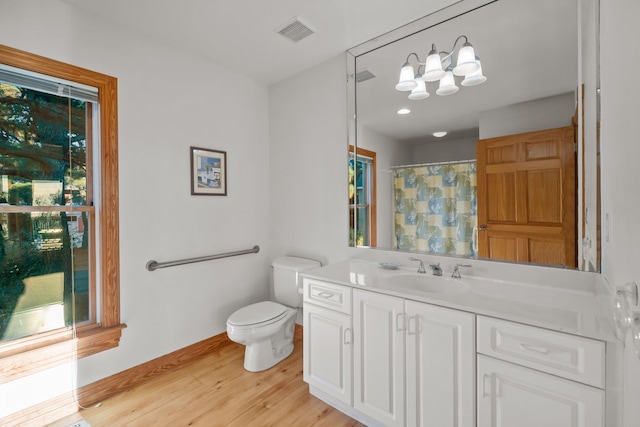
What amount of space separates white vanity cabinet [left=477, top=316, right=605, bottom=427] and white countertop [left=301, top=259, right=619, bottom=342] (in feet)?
0.12

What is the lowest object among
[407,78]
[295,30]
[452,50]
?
[407,78]

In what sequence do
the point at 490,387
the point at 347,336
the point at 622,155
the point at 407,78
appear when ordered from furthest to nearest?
the point at 407,78 → the point at 347,336 → the point at 490,387 → the point at 622,155

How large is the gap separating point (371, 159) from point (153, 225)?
1707mm

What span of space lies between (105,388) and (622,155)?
113 inches

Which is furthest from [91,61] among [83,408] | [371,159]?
[83,408]

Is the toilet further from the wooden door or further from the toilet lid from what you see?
the wooden door

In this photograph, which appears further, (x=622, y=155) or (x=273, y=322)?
(x=273, y=322)

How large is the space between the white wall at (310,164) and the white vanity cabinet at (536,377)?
1.30m

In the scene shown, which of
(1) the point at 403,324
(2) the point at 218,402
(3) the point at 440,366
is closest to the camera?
(3) the point at 440,366

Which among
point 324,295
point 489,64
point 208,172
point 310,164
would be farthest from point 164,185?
point 489,64

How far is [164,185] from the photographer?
2188mm

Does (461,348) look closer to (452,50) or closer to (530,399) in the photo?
(530,399)

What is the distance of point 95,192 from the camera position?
191cm

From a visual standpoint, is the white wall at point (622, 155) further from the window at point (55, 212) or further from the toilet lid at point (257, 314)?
the window at point (55, 212)
